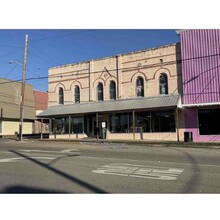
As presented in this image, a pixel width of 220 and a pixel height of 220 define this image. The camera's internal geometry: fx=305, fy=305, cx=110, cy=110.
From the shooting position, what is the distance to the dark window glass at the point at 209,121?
79.1ft

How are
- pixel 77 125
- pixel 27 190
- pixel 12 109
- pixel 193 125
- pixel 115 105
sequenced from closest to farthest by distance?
pixel 27 190 → pixel 193 125 → pixel 115 105 → pixel 77 125 → pixel 12 109

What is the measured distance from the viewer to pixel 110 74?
29453 mm

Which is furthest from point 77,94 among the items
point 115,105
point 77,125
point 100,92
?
point 115,105

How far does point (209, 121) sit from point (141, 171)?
15977mm

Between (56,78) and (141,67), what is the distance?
34.2 feet

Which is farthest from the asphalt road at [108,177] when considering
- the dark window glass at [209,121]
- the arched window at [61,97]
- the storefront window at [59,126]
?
the arched window at [61,97]

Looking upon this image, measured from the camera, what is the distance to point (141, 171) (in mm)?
9875

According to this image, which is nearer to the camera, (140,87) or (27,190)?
(27,190)

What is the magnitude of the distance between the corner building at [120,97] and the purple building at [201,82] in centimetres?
84

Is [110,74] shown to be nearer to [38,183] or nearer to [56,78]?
[56,78]

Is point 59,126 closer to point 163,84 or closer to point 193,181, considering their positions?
point 163,84

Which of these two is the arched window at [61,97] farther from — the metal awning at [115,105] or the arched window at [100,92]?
the arched window at [100,92]

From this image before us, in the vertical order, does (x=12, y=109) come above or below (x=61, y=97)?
below

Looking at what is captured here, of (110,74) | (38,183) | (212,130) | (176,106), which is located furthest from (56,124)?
(38,183)
